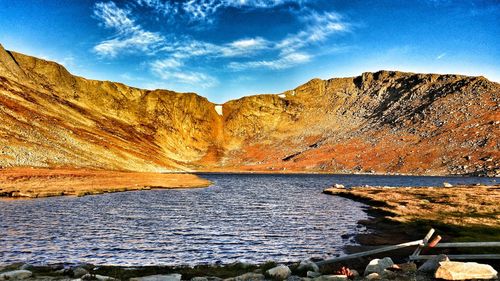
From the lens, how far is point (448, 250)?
28.6 metres

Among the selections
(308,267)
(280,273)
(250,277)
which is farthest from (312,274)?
(250,277)

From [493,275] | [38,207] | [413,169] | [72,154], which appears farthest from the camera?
[413,169]

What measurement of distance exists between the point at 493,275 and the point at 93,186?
80.7 m

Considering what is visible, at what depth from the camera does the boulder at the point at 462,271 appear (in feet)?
61.1

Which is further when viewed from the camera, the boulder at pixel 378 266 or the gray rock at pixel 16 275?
the boulder at pixel 378 266

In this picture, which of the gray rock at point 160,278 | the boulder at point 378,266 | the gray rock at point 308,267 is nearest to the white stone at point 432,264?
the boulder at point 378,266

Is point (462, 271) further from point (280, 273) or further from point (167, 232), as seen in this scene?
point (167, 232)

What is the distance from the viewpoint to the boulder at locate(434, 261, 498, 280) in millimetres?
18609

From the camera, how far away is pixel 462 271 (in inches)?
735

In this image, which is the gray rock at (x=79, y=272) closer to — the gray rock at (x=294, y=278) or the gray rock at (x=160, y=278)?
the gray rock at (x=160, y=278)

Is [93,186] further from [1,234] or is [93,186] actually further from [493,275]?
[493,275]

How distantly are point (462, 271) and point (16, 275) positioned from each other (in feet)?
75.8

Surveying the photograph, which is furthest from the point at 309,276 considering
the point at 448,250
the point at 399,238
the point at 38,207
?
the point at 38,207

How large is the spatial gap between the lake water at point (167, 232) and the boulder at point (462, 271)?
1182 cm
